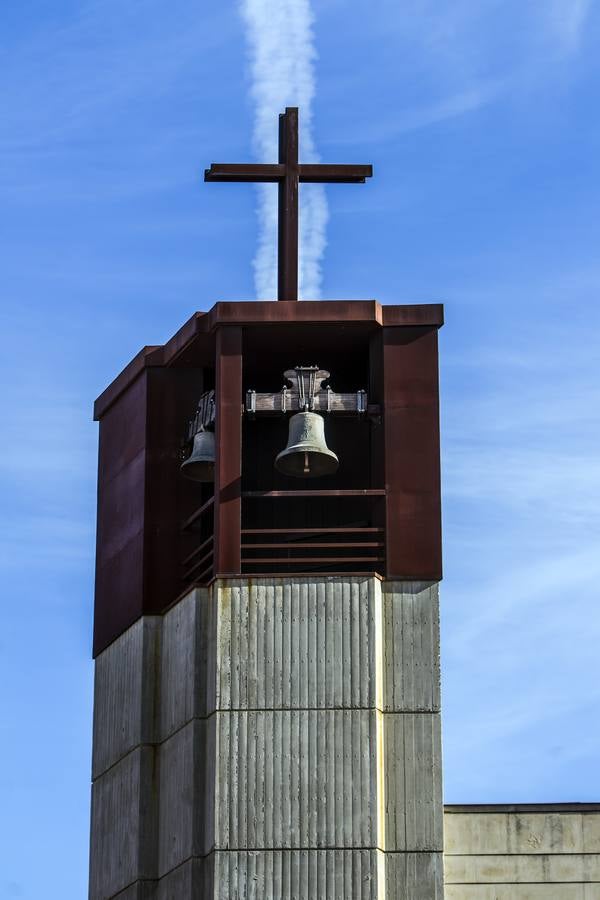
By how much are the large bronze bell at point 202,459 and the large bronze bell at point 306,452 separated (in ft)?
3.91

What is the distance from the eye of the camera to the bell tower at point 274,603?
50.6 m

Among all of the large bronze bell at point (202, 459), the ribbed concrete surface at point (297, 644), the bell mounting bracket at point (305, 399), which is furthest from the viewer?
the bell mounting bracket at point (305, 399)

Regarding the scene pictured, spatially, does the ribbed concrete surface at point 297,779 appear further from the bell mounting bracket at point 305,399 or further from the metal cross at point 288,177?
the metal cross at point 288,177

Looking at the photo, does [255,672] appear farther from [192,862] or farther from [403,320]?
[403,320]

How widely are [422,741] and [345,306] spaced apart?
8205 mm

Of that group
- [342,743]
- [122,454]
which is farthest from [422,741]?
[122,454]

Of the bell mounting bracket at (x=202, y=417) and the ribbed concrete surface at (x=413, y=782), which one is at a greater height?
the bell mounting bracket at (x=202, y=417)

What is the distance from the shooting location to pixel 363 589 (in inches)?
2051

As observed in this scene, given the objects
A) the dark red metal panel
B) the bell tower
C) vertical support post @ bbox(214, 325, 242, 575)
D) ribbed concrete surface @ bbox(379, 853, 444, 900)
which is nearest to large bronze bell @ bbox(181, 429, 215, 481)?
the bell tower

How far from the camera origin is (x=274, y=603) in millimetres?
52094

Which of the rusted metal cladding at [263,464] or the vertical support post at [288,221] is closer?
the rusted metal cladding at [263,464]

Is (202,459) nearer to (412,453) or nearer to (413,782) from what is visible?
(412,453)

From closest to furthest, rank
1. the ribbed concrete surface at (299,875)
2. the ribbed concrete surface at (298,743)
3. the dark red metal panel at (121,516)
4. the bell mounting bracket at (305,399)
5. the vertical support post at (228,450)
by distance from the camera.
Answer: the ribbed concrete surface at (299,875) < the ribbed concrete surface at (298,743) < the vertical support post at (228,450) < the bell mounting bracket at (305,399) < the dark red metal panel at (121,516)

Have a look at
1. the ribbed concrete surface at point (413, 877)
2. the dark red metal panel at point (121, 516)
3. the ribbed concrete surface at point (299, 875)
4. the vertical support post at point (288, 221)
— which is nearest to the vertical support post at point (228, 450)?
the vertical support post at point (288, 221)
